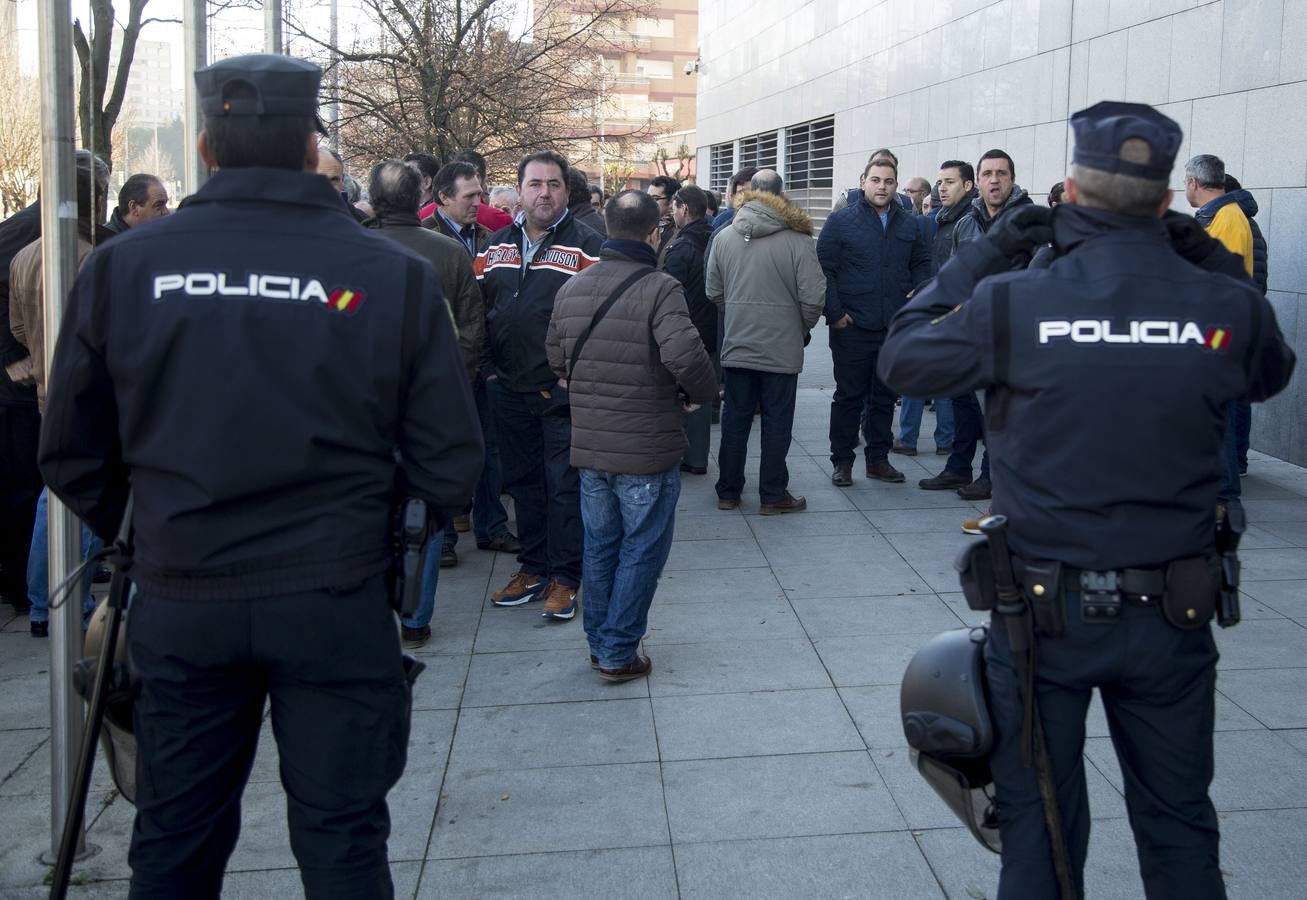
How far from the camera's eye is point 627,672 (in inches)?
209

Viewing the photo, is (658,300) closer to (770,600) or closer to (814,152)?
(770,600)

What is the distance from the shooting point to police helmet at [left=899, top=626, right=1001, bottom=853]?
114 inches

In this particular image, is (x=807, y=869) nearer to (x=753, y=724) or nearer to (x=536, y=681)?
(x=753, y=724)

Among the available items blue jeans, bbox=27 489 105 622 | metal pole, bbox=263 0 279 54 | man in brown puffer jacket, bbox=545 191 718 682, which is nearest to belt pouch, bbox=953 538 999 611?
man in brown puffer jacket, bbox=545 191 718 682

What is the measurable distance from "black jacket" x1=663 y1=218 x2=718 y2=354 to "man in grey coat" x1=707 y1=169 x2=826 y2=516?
0.55 meters

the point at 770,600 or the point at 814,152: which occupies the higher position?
the point at 814,152

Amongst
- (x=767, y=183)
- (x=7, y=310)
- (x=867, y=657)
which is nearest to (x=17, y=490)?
(x=7, y=310)

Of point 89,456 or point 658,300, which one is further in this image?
point 658,300

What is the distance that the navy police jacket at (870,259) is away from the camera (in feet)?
28.9

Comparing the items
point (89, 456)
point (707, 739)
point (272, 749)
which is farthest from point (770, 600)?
point (89, 456)

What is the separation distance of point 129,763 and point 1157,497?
7.53 ft

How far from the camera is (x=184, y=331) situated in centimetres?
258

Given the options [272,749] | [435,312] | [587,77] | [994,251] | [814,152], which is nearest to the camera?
[435,312]

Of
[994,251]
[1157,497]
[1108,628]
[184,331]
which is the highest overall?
[994,251]
